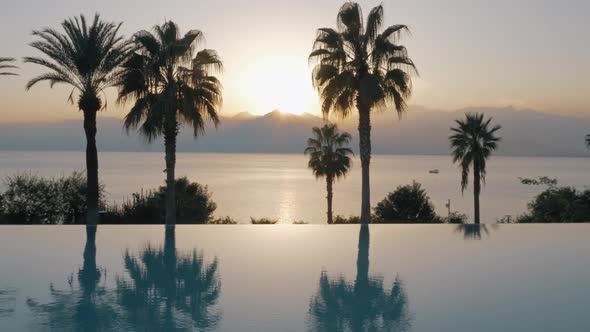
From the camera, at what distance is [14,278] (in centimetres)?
1077

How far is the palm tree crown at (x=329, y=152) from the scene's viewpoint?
41719 mm

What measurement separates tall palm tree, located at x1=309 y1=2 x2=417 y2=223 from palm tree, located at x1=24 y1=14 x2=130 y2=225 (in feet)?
24.2

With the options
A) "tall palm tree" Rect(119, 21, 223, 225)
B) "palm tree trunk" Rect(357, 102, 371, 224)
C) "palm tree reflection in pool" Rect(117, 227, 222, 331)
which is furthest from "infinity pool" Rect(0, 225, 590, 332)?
"tall palm tree" Rect(119, 21, 223, 225)

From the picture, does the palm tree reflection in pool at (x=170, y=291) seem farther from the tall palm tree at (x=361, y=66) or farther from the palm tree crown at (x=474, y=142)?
the palm tree crown at (x=474, y=142)

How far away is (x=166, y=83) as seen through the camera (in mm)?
20141

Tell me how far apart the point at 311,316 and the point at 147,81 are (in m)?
13.8

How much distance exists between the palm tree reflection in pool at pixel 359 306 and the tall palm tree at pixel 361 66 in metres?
9.86

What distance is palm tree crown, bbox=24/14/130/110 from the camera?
19.1m

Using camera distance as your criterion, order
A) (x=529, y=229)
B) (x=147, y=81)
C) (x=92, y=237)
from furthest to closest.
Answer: (x=147, y=81), (x=529, y=229), (x=92, y=237)

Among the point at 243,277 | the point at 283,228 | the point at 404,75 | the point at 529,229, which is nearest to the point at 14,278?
the point at 243,277

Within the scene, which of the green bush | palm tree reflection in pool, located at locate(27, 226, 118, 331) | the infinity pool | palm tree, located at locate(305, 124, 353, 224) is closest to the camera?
palm tree reflection in pool, located at locate(27, 226, 118, 331)

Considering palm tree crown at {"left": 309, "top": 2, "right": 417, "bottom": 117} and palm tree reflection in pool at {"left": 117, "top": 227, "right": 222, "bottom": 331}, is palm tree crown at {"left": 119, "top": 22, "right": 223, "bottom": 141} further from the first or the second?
palm tree reflection in pool at {"left": 117, "top": 227, "right": 222, "bottom": 331}

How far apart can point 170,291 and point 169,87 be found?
1145cm

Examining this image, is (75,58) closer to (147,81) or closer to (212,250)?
(147,81)
